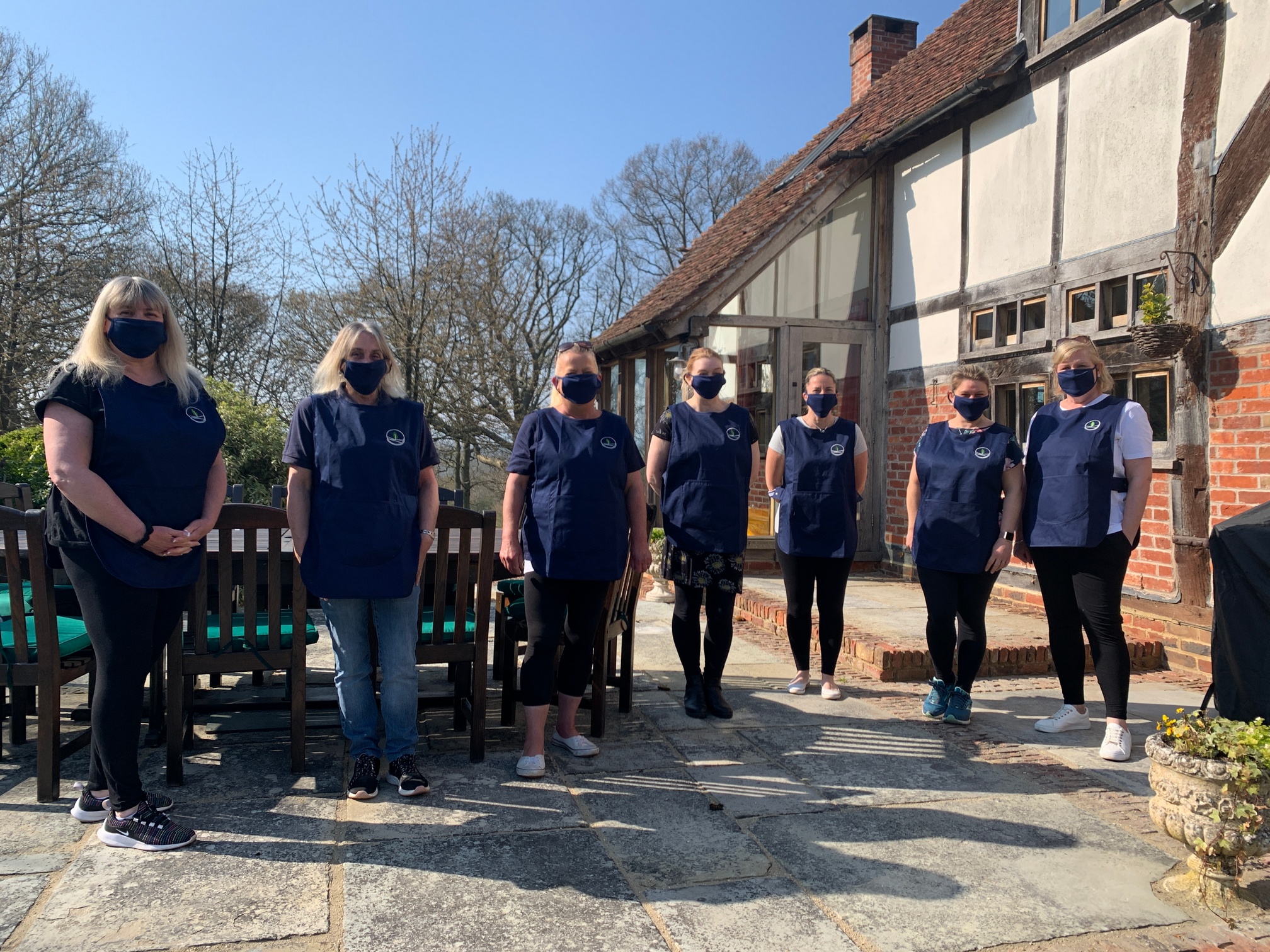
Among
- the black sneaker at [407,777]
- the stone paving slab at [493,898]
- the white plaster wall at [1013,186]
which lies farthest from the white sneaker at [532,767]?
the white plaster wall at [1013,186]

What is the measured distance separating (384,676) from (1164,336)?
16.2ft

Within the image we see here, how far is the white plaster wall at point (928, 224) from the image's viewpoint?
27.1ft

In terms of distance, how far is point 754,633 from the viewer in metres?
6.73

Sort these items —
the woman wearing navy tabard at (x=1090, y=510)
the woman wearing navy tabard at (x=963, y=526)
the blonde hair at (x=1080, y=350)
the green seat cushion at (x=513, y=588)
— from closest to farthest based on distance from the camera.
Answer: the woman wearing navy tabard at (x=1090, y=510) < the blonde hair at (x=1080, y=350) < the green seat cushion at (x=513, y=588) < the woman wearing navy tabard at (x=963, y=526)

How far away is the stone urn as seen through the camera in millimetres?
2561

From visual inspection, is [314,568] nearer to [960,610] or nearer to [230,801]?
[230,801]

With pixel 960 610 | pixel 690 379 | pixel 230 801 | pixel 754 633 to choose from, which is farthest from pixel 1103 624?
pixel 230 801

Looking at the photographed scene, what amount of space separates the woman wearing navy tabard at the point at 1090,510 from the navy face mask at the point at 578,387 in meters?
2.15

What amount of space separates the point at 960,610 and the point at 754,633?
246cm

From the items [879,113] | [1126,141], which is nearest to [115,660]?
[1126,141]

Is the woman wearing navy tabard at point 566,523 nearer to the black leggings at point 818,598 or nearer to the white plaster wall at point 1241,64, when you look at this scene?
the black leggings at point 818,598

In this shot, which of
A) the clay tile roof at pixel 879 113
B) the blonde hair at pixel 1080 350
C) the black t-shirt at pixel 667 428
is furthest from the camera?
the clay tile roof at pixel 879 113

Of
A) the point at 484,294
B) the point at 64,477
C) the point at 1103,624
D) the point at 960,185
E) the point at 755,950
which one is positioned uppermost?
the point at 484,294

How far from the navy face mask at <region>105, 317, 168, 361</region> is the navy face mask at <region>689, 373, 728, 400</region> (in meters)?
2.32
